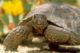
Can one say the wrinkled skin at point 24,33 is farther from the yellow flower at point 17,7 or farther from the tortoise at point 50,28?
the yellow flower at point 17,7

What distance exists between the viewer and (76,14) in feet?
7.30

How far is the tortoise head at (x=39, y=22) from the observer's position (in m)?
2.01

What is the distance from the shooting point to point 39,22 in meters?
2.01

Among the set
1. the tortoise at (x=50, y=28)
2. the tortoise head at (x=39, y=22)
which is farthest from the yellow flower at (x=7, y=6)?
the tortoise head at (x=39, y=22)

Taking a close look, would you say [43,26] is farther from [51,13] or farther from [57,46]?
[57,46]

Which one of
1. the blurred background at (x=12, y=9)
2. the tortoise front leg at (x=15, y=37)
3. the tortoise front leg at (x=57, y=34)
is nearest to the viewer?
the tortoise front leg at (x=57, y=34)

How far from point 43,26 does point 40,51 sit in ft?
0.85

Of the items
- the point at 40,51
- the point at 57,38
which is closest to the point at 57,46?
the point at 40,51

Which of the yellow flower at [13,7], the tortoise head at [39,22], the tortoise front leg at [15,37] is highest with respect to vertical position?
the yellow flower at [13,7]

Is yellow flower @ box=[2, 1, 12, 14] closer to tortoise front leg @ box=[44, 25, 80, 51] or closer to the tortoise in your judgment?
the tortoise

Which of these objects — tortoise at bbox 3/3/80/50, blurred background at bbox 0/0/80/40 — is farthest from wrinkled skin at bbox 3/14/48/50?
blurred background at bbox 0/0/80/40

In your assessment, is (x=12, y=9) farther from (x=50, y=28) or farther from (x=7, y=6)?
(x=50, y=28)

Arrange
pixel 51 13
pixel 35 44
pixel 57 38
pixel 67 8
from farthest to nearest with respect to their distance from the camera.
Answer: pixel 35 44
pixel 67 8
pixel 51 13
pixel 57 38

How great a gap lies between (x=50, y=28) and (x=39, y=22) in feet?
0.33
